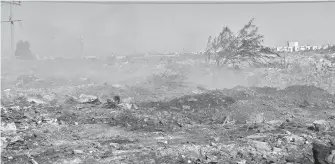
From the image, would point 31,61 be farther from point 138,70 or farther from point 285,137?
point 285,137

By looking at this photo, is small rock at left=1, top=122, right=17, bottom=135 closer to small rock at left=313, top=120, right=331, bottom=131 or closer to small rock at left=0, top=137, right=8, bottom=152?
small rock at left=0, top=137, right=8, bottom=152

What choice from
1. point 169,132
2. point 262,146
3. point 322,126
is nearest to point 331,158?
point 262,146

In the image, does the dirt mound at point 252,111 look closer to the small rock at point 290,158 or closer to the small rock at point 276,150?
the small rock at point 276,150

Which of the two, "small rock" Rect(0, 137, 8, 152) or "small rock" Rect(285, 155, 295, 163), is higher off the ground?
"small rock" Rect(0, 137, 8, 152)

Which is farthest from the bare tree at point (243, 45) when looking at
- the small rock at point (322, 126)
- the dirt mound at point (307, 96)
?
the small rock at point (322, 126)

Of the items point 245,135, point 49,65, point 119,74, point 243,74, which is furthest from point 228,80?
point 49,65

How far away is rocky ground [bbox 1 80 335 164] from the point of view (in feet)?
19.0

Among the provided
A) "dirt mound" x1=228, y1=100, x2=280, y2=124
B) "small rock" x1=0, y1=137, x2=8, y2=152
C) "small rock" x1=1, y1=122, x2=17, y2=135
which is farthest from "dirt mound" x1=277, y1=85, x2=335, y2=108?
"small rock" x1=0, y1=137, x2=8, y2=152

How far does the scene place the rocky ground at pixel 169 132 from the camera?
5793 millimetres

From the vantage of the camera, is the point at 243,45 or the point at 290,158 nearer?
the point at 290,158

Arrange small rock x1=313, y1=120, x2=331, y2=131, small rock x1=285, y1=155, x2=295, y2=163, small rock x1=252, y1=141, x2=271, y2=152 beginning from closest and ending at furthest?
small rock x1=285, y1=155, x2=295, y2=163 → small rock x1=252, y1=141, x2=271, y2=152 → small rock x1=313, y1=120, x2=331, y2=131

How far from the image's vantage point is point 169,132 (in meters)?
7.63

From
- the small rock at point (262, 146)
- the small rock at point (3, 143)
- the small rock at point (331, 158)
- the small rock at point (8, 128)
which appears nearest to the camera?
the small rock at point (331, 158)

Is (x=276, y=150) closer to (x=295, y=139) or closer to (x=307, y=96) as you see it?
(x=295, y=139)
